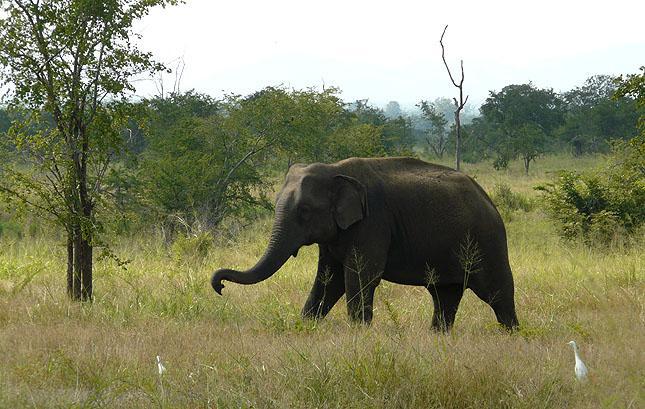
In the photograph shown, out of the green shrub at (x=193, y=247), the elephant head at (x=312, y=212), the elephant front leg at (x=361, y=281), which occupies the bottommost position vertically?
the green shrub at (x=193, y=247)

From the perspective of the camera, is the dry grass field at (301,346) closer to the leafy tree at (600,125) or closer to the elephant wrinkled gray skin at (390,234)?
the elephant wrinkled gray skin at (390,234)

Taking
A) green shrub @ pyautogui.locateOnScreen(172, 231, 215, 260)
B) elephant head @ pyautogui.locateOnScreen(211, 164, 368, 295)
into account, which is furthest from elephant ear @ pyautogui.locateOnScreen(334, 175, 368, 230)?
green shrub @ pyautogui.locateOnScreen(172, 231, 215, 260)

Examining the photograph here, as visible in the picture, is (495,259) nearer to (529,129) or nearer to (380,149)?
(380,149)

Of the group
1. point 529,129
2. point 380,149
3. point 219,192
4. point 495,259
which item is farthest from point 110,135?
point 529,129

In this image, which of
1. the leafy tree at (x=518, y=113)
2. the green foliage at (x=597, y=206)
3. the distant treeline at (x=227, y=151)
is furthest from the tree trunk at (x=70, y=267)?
the leafy tree at (x=518, y=113)

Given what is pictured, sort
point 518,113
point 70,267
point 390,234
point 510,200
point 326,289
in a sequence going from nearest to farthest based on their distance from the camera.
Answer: point 390,234, point 326,289, point 70,267, point 510,200, point 518,113

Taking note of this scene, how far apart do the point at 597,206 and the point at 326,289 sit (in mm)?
10516

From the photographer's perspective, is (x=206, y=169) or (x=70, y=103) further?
(x=206, y=169)

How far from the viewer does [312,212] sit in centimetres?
805

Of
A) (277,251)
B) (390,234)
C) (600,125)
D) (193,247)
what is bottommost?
(193,247)

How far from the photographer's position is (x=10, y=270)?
1171 cm

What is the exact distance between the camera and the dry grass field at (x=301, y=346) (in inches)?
207

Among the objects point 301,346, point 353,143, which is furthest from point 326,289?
point 353,143

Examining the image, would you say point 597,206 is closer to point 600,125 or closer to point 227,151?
point 227,151
